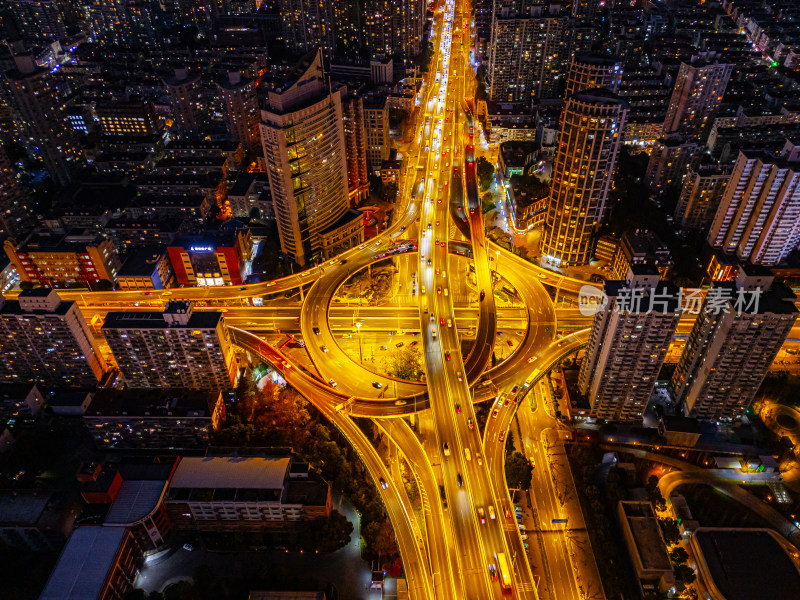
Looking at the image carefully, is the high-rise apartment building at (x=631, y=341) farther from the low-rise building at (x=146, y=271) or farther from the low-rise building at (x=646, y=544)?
the low-rise building at (x=146, y=271)

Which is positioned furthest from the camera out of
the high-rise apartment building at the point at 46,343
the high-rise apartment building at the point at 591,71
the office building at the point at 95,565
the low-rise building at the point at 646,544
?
the high-rise apartment building at the point at 591,71

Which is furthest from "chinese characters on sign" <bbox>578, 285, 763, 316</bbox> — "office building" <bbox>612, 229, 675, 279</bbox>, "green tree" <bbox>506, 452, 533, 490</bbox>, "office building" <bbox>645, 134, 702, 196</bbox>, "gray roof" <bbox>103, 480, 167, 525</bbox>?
"gray roof" <bbox>103, 480, 167, 525</bbox>

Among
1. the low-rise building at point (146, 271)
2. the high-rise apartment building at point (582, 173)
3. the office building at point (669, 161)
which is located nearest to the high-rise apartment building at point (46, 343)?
the low-rise building at point (146, 271)

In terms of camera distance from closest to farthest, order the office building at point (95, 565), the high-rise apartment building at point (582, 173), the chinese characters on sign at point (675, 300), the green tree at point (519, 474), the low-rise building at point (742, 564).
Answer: the office building at point (95, 565) → the low-rise building at point (742, 564) → the chinese characters on sign at point (675, 300) → the green tree at point (519, 474) → the high-rise apartment building at point (582, 173)

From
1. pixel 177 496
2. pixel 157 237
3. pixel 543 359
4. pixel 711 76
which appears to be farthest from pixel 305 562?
A: pixel 711 76

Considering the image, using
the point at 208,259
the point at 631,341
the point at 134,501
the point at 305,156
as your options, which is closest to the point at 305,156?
the point at 305,156

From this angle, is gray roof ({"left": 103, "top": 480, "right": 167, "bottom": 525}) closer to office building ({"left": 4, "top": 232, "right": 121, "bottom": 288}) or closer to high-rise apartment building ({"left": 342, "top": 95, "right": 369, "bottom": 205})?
office building ({"left": 4, "top": 232, "right": 121, "bottom": 288})

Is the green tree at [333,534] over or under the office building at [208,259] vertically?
under
